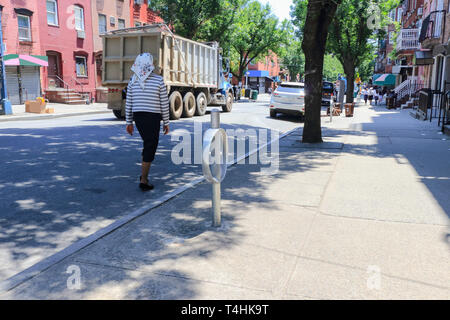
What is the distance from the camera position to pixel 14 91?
23828 millimetres

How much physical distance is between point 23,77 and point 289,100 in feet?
51.5

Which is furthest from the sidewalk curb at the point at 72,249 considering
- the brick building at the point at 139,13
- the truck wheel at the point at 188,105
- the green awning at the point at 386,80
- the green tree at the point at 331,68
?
the green tree at the point at 331,68

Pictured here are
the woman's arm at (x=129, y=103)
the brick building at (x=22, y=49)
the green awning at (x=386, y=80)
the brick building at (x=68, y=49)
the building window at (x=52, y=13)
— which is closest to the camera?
the woman's arm at (x=129, y=103)

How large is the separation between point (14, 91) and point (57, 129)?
1361 cm

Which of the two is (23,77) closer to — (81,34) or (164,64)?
(81,34)

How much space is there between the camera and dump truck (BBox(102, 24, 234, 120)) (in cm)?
1548

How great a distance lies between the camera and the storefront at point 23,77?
23.1 m

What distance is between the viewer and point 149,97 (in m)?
5.84

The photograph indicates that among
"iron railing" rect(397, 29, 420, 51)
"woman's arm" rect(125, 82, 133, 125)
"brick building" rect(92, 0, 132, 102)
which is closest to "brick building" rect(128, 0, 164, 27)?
"brick building" rect(92, 0, 132, 102)

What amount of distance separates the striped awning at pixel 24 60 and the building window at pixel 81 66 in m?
4.00

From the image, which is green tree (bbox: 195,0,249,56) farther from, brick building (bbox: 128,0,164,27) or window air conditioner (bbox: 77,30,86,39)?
window air conditioner (bbox: 77,30,86,39)

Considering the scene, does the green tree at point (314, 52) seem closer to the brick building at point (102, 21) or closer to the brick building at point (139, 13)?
the brick building at point (102, 21)

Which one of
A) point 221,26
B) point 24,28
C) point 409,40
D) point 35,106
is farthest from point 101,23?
point 409,40
